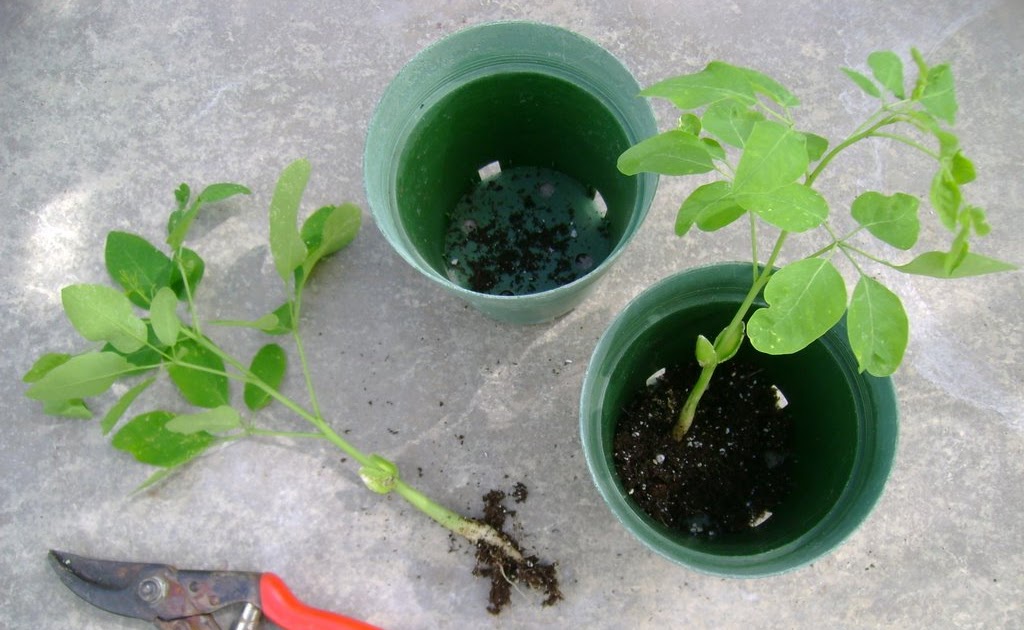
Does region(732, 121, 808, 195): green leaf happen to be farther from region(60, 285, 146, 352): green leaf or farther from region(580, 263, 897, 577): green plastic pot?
region(60, 285, 146, 352): green leaf

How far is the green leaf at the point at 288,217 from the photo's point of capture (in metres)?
1.17

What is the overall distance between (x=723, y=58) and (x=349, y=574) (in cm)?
125

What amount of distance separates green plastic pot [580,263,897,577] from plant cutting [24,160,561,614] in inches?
13.3

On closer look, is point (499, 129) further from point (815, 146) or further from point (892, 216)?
point (892, 216)

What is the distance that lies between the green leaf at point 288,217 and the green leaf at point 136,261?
1.00 ft

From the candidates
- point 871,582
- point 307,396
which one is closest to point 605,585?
point 871,582

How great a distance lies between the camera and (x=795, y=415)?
1.27m

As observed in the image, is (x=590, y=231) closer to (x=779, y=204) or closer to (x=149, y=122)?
(x=779, y=204)

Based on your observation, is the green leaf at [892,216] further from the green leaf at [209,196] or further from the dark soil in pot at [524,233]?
the green leaf at [209,196]

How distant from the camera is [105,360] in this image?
3.80ft

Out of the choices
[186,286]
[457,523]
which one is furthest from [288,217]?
[457,523]

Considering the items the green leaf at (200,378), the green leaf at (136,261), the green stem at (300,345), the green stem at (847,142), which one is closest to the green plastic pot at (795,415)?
the green stem at (847,142)

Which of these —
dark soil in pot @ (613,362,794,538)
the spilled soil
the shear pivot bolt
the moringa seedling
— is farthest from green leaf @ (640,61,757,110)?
the shear pivot bolt

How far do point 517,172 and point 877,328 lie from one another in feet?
2.95
